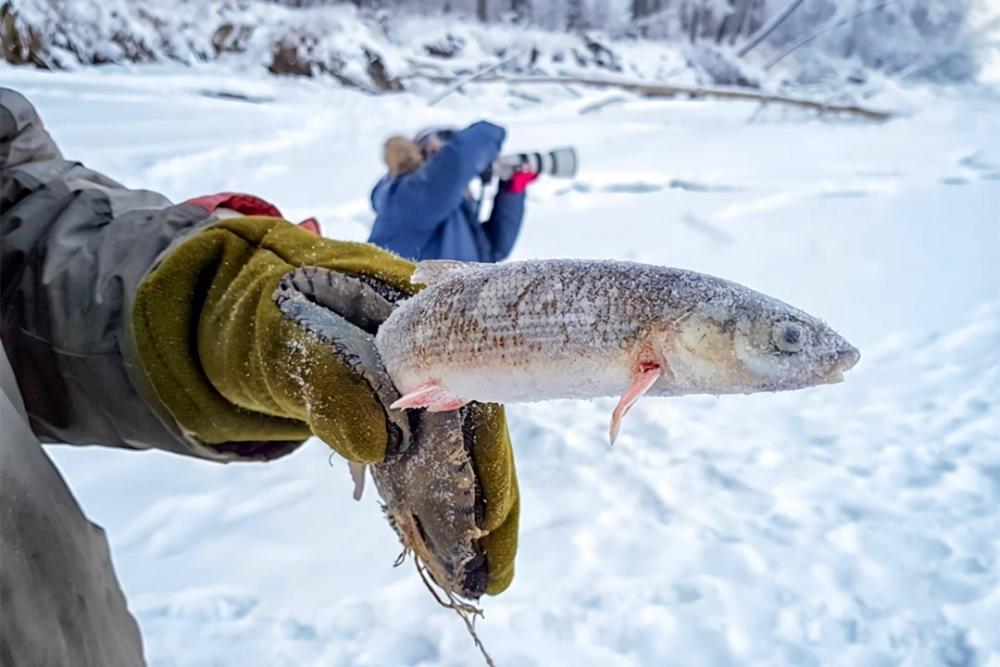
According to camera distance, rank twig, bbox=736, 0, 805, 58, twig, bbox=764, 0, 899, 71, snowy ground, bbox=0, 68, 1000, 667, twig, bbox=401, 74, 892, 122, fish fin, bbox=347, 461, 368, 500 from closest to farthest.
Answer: fish fin, bbox=347, 461, 368, 500, snowy ground, bbox=0, 68, 1000, 667, twig, bbox=401, 74, 892, 122, twig, bbox=764, 0, 899, 71, twig, bbox=736, 0, 805, 58

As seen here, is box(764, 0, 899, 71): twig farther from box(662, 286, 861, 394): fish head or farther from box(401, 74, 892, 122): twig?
box(662, 286, 861, 394): fish head

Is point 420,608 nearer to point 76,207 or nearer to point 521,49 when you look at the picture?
point 76,207

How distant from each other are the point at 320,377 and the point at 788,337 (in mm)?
544

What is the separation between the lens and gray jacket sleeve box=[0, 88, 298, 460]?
1076 millimetres

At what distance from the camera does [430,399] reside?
878 mm

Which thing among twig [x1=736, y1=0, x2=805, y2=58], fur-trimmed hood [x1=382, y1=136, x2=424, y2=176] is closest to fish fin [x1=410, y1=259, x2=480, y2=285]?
fur-trimmed hood [x1=382, y1=136, x2=424, y2=176]

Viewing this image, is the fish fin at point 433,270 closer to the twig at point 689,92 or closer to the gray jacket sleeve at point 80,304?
the gray jacket sleeve at point 80,304

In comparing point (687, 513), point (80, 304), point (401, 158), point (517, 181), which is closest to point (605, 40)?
point (517, 181)

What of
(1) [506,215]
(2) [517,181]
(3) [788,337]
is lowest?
(1) [506,215]

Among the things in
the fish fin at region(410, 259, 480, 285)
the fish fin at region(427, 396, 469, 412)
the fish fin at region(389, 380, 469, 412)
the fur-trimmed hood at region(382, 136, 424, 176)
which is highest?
the fish fin at region(410, 259, 480, 285)

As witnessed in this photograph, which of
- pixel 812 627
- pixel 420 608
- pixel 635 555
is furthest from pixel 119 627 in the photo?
pixel 812 627

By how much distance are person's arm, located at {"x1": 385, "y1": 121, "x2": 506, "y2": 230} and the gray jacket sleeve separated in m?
1.68

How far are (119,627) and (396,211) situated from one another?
81.4 inches

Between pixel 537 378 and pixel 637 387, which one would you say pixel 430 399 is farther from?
pixel 637 387
